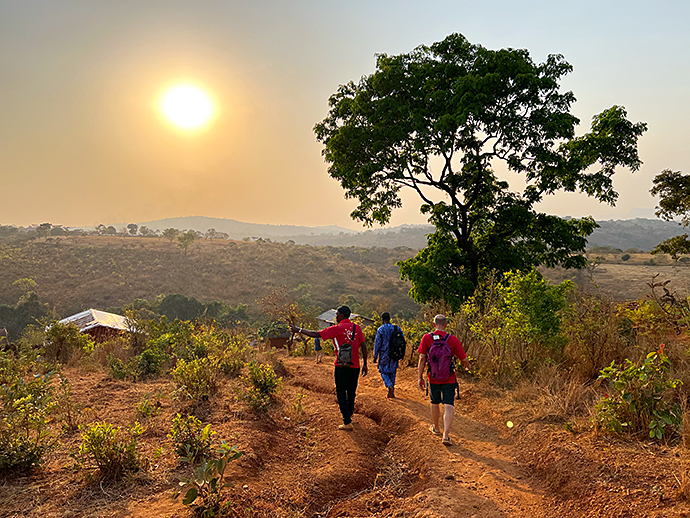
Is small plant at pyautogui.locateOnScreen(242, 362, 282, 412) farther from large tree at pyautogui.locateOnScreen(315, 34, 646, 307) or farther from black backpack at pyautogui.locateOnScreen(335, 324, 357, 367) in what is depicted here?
large tree at pyautogui.locateOnScreen(315, 34, 646, 307)

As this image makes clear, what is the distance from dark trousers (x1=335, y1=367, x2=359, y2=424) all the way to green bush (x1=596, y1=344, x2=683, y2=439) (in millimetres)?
3243

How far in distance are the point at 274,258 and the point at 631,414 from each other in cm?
6851

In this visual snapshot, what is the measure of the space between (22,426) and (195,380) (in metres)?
2.72

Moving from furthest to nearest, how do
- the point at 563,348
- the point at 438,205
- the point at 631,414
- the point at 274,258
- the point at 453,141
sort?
1. the point at 274,258
2. the point at 438,205
3. the point at 453,141
4. the point at 563,348
5. the point at 631,414

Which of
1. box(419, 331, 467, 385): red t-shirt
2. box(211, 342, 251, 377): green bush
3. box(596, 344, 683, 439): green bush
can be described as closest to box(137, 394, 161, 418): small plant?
box(211, 342, 251, 377): green bush

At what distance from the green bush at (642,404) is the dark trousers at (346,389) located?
10.6 ft

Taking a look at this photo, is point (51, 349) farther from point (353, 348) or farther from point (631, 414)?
point (631, 414)

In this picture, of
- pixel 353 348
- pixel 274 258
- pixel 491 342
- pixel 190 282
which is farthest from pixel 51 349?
pixel 274 258

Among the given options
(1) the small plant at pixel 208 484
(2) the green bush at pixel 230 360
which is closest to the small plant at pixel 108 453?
(1) the small plant at pixel 208 484

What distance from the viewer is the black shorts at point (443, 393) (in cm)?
555

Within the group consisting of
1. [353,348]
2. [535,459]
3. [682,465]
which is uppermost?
[353,348]

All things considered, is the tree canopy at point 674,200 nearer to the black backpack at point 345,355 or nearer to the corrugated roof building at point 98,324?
the black backpack at point 345,355

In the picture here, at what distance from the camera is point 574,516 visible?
146 inches

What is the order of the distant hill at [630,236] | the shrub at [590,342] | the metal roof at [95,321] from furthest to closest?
the distant hill at [630,236] → the metal roof at [95,321] → the shrub at [590,342]
